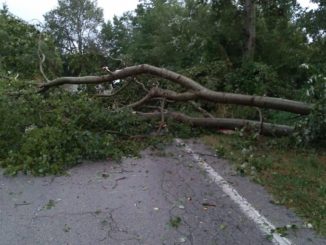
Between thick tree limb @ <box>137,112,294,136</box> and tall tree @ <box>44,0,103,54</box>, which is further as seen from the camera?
tall tree @ <box>44,0,103,54</box>

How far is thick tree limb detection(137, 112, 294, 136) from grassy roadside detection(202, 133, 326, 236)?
0.75 ft

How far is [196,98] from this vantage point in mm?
8867

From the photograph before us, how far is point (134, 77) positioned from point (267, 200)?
571cm

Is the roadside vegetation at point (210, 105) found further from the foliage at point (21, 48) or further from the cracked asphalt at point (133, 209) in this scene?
the cracked asphalt at point (133, 209)

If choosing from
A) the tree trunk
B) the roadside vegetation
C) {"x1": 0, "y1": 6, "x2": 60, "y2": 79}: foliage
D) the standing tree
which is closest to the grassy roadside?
the roadside vegetation

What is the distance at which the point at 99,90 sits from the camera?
10.6 m

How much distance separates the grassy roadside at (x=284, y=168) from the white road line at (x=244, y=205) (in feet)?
1.23

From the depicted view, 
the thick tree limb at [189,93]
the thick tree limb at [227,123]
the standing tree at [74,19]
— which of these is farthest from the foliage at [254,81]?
the standing tree at [74,19]

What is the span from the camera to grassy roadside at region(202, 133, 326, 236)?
187 inches

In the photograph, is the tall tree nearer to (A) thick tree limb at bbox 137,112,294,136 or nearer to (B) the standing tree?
(B) the standing tree

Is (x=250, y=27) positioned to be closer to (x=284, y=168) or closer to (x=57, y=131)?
(x=284, y=168)

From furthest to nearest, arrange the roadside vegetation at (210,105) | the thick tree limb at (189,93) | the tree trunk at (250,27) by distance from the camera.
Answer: the tree trunk at (250,27) < the thick tree limb at (189,93) < the roadside vegetation at (210,105)

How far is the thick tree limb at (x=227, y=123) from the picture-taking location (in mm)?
8383

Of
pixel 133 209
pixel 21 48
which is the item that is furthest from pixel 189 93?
pixel 21 48
